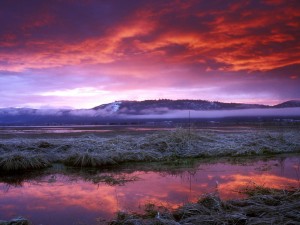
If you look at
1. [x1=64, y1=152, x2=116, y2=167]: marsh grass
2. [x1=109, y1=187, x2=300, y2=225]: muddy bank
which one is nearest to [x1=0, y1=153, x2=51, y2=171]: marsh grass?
[x1=64, y1=152, x2=116, y2=167]: marsh grass

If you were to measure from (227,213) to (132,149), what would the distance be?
945 cm

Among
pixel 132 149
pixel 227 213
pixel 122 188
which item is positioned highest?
pixel 132 149

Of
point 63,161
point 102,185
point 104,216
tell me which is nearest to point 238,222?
point 104,216

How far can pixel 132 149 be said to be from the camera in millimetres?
14844

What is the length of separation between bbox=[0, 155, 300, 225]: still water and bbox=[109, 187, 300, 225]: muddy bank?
654 millimetres

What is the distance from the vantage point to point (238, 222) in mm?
5422

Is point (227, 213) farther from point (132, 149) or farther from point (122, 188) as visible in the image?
point (132, 149)

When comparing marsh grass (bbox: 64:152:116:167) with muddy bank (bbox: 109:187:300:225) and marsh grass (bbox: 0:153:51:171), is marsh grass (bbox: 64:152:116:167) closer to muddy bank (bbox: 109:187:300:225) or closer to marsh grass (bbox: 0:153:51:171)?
marsh grass (bbox: 0:153:51:171)

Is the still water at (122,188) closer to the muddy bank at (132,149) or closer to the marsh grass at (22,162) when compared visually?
the marsh grass at (22,162)

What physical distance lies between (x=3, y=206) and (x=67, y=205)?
4.64ft

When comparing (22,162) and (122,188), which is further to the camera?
(22,162)

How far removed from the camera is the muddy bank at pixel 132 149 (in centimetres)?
1249

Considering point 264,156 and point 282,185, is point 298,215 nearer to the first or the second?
point 282,185

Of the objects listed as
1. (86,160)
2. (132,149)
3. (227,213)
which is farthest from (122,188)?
(132,149)
